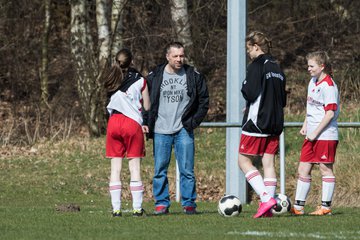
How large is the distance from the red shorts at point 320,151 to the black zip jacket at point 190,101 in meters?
1.21

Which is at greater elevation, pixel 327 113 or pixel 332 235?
pixel 327 113

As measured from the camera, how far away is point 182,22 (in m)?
25.3

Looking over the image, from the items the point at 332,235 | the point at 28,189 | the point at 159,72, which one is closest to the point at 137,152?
the point at 159,72

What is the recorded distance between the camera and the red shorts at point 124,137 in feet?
38.2

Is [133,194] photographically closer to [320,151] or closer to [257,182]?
[257,182]

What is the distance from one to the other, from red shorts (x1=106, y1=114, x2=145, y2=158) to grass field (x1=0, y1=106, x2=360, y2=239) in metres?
0.69

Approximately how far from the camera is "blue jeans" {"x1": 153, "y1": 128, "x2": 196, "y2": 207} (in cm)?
1219

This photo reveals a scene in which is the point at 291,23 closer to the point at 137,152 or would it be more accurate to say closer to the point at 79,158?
the point at 79,158

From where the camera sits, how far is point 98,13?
25.0m

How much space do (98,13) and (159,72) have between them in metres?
13.0

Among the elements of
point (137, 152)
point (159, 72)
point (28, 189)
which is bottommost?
point (28, 189)

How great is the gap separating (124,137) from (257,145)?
1408mm

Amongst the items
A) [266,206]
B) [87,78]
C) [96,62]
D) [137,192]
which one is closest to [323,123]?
[266,206]

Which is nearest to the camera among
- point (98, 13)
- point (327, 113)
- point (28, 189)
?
point (327, 113)
